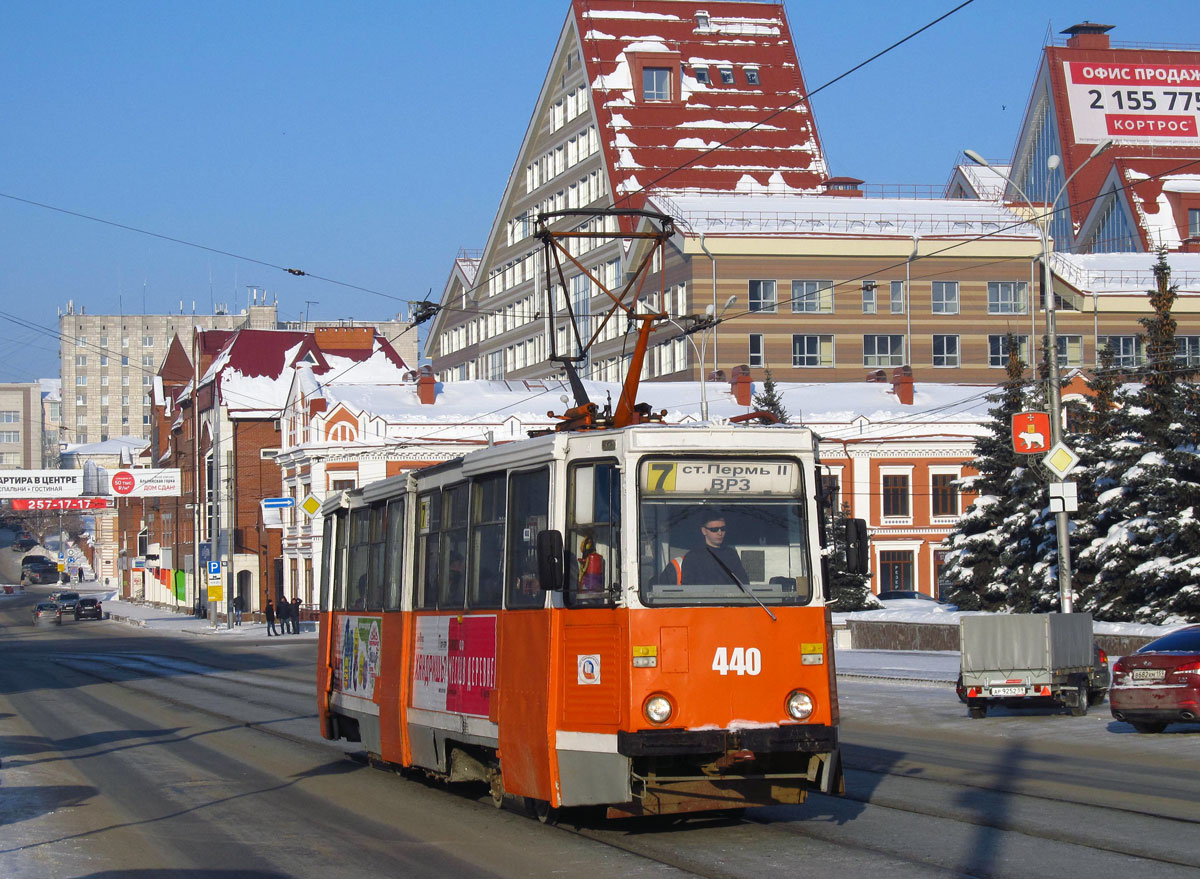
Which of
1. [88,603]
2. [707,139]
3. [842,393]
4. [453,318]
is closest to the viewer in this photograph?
[842,393]

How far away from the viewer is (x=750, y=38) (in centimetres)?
9219

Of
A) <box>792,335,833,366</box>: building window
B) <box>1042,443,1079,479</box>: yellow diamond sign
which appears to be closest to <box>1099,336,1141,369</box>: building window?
<box>792,335,833,366</box>: building window

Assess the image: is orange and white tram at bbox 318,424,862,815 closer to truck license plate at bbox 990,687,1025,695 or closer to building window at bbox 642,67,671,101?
truck license plate at bbox 990,687,1025,695

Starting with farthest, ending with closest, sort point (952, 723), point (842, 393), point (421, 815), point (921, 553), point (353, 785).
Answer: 1. point (842, 393)
2. point (921, 553)
3. point (952, 723)
4. point (353, 785)
5. point (421, 815)

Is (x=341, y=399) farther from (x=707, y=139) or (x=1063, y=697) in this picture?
(x=1063, y=697)

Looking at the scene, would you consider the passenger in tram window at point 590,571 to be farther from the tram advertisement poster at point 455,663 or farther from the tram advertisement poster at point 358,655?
the tram advertisement poster at point 358,655

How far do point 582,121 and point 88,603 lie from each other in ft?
124

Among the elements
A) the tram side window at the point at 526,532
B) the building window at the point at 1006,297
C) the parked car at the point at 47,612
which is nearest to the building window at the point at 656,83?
the building window at the point at 1006,297

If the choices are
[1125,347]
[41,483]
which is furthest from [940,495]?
[41,483]

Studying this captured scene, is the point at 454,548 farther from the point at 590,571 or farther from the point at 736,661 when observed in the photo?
the point at 736,661

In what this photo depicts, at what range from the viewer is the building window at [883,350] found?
79.0m

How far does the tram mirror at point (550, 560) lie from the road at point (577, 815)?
1.86 meters

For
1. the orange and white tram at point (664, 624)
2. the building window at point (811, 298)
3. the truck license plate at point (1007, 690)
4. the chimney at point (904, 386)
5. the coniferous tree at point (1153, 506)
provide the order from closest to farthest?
the orange and white tram at point (664, 624), the truck license plate at point (1007, 690), the coniferous tree at point (1153, 506), the chimney at point (904, 386), the building window at point (811, 298)

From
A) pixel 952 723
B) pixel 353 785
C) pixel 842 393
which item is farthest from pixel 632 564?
pixel 842 393
